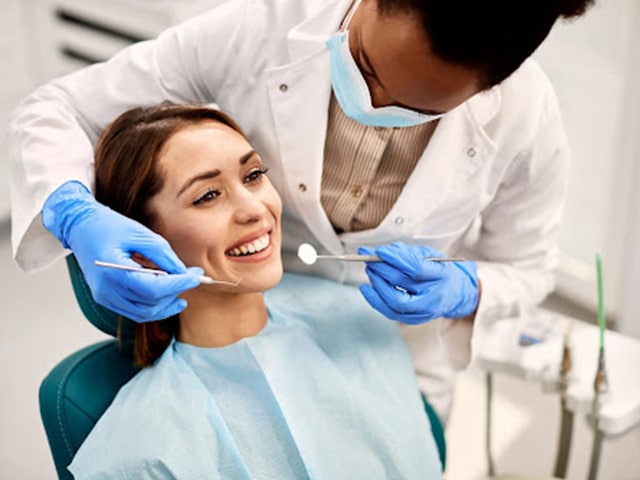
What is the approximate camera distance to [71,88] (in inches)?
64.6

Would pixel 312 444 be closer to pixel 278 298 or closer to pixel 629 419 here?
pixel 278 298

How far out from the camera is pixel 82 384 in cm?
156

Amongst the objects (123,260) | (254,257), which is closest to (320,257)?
(254,257)

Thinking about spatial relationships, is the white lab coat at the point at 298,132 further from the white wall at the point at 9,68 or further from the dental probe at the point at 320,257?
the white wall at the point at 9,68

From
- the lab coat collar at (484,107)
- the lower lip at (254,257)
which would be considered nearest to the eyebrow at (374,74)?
the lab coat collar at (484,107)

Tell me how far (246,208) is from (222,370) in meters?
0.31

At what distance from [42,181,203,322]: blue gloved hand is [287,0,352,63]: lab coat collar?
18.2 inches

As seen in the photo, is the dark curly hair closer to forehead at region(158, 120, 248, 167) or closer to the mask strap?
the mask strap

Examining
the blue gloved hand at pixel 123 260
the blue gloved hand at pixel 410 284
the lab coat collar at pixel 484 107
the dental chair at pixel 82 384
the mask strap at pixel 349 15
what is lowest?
the dental chair at pixel 82 384

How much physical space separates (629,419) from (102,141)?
4.00ft

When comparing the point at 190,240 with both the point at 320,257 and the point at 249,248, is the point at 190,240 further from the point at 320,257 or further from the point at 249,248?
the point at 320,257

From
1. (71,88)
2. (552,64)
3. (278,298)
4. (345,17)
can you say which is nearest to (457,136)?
(345,17)

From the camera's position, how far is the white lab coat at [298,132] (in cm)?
154

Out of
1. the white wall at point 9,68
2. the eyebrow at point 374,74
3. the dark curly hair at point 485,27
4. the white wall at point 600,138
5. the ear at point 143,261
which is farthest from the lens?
the white wall at point 9,68
